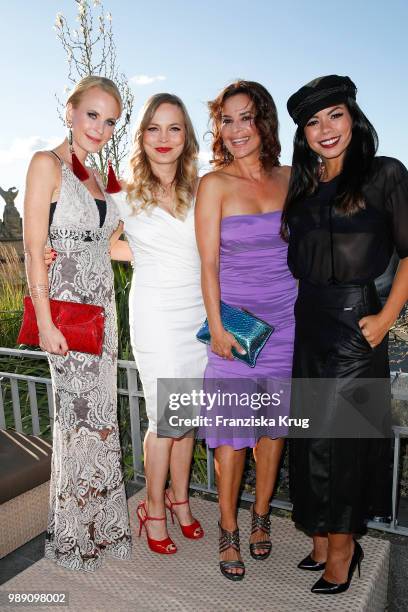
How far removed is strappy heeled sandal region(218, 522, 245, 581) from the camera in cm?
251

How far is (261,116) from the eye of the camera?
2512 millimetres

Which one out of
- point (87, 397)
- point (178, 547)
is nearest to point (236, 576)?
point (178, 547)

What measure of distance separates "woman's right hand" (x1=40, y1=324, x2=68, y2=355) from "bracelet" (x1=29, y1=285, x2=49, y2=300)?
0.14 metres

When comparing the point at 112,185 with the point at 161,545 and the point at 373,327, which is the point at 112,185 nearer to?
the point at 373,327

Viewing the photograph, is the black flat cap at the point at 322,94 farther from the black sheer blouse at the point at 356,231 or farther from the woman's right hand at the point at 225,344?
the woman's right hand at the point at 225,344

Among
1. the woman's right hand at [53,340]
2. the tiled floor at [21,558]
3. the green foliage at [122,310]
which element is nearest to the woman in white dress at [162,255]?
the woman's right hand at [53,340]

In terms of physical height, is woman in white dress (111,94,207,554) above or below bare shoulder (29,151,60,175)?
below

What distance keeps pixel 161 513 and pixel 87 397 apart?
0.75 m

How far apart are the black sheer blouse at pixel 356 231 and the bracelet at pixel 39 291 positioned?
42.5 inches

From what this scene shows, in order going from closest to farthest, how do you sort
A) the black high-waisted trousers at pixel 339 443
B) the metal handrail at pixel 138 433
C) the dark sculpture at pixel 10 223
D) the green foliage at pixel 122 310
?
1. the black high-waisted trousers at pixel 339 443
2. the metal handrail at pixel 138 433
3. the green foliage at pixel 122 310
4. the dark sculpture at pixel 10 223

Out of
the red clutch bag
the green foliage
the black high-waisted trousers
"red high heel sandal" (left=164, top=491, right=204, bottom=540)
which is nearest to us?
the black high-waisted trousers

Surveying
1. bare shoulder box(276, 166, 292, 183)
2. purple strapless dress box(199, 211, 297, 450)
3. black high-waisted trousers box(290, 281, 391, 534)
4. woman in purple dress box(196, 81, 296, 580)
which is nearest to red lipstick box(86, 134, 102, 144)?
woman in purple dress box(196, 81, 296, 580)

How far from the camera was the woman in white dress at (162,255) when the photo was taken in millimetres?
2600

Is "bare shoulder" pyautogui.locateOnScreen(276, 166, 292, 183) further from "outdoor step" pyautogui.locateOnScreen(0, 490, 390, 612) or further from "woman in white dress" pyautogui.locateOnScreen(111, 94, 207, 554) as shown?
"outdoor step" pyautogui.locateOnScreen(0, 490, 390, 612)
